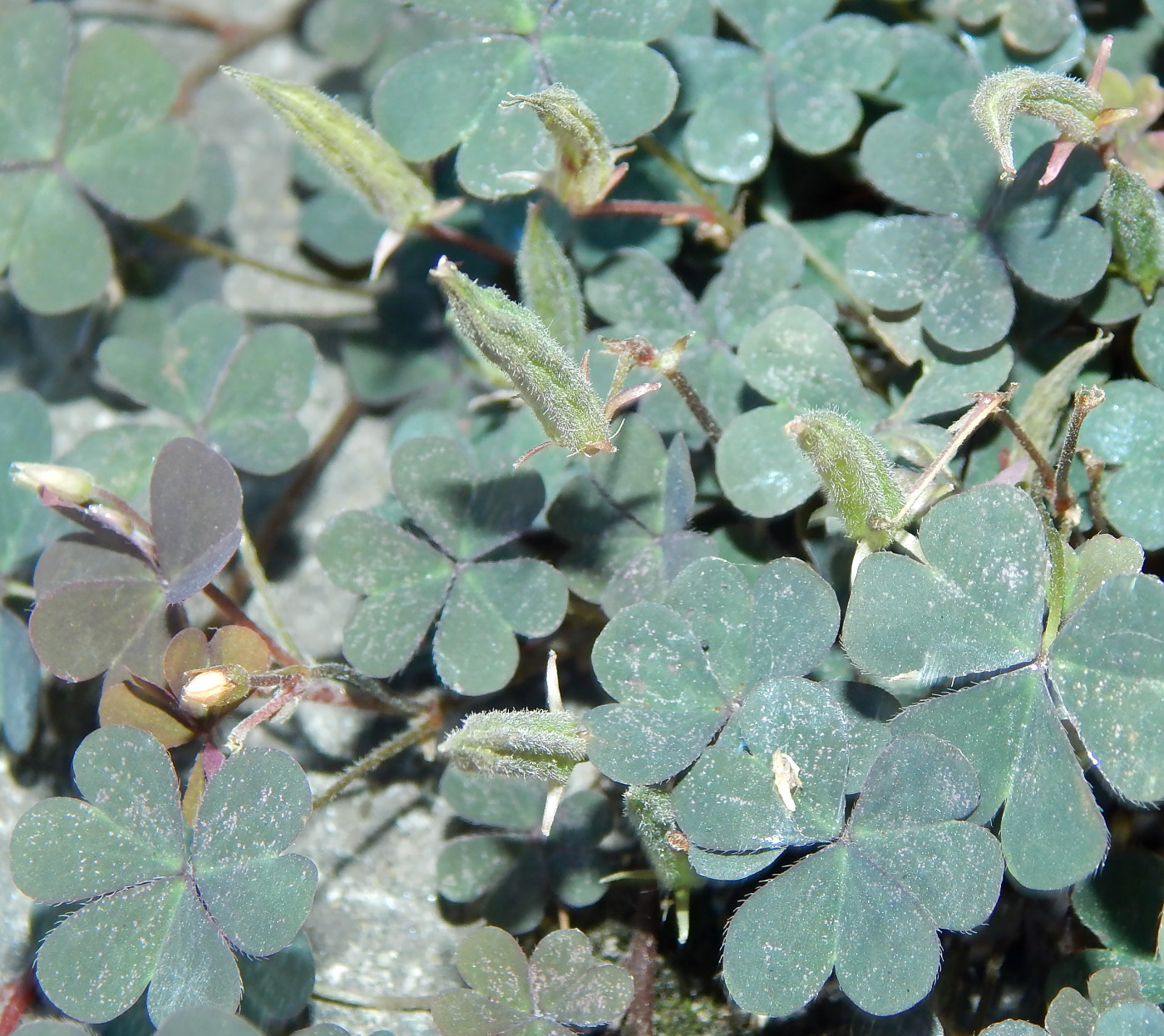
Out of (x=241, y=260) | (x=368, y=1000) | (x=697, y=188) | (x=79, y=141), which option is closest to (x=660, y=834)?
A: (x=368, y=1000)

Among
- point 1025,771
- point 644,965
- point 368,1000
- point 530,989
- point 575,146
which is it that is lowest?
point 368,1000

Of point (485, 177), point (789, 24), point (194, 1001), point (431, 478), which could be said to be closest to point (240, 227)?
point (485, 177)

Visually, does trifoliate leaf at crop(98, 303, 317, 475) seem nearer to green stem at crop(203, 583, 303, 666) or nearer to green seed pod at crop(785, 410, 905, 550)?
green stem at crop(203, 583, 303, 666)

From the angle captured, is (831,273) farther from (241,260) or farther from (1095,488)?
(241,260)

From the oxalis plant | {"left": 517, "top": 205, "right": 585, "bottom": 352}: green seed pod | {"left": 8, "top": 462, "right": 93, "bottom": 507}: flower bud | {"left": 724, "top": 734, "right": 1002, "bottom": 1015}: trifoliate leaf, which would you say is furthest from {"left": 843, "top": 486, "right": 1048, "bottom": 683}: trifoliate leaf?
{"left": 8, "top": 462, "right": 93, "bottom": 507}: flower bud

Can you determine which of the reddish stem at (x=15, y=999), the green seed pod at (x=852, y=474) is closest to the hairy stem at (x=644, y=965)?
the green seed pod at (x=852, y=474)

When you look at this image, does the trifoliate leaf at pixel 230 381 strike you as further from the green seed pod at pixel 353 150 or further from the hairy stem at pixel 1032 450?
the hairy stem at pixel 1032 450

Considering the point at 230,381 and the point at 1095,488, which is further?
the point at 230,381
